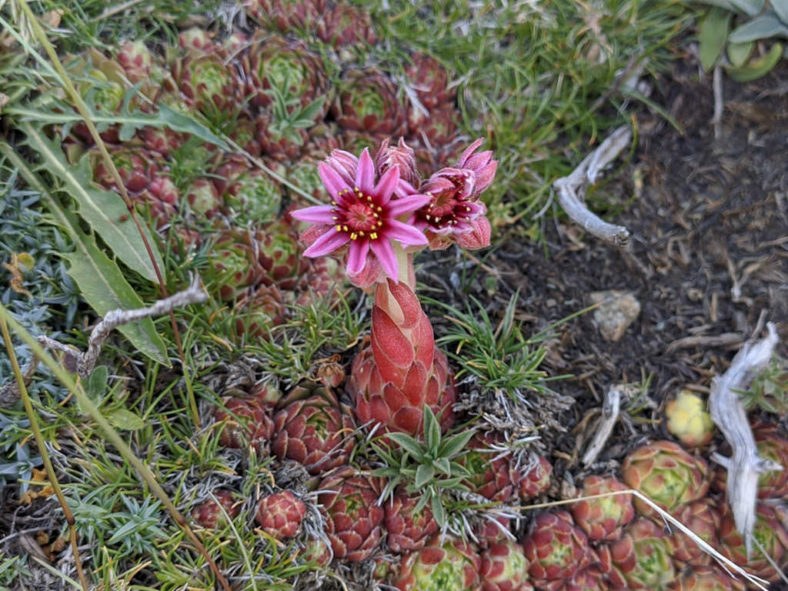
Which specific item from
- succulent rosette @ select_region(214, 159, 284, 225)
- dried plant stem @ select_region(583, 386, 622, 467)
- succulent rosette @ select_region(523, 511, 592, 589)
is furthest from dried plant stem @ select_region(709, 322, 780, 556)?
succulent rosette @ select_region(214, 159, 284, 225)

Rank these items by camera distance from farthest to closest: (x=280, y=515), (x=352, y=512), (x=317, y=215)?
1. (x=352, y=512)
2. (x=280, y=515)
3. (x=317, y=215)

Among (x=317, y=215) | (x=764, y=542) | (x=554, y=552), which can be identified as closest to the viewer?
(x=317, y=215)

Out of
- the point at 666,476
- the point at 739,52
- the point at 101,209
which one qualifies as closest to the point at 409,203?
the point at 101,209

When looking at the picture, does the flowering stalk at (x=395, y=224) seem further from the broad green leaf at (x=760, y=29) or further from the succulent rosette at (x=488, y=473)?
the broad green leaf at (x=760, y=29)

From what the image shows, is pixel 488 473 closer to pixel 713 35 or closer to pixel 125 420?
pixel 125 420

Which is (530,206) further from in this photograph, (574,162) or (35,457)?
(35,457)

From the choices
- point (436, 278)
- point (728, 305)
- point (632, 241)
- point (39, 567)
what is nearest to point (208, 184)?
point (436, 278)
